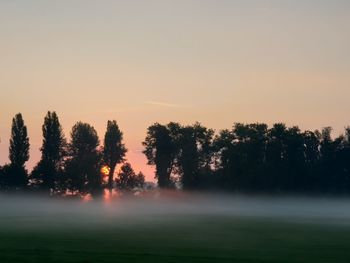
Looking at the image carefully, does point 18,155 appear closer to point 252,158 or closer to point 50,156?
point 50,156

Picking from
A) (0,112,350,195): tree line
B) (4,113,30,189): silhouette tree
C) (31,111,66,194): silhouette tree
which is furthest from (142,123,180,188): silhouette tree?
(4,113,30,189): silhouette tree

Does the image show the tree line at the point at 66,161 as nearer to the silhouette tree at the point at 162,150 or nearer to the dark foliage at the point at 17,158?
the dark foliage at the point at 17,158

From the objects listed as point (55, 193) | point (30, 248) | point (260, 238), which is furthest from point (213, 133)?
point (30, 248)

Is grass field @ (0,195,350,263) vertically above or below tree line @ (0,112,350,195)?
below

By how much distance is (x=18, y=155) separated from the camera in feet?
413

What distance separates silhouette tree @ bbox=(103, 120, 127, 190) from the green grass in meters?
99.3

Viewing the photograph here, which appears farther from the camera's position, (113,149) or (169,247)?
(113,149)

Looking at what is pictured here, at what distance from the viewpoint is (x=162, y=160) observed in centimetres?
14975

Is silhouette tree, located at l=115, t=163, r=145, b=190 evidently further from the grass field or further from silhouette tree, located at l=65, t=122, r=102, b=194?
the grass field

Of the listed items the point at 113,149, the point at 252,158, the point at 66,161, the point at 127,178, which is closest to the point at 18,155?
the point at 66,161

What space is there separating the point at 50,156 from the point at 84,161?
41.0 ft

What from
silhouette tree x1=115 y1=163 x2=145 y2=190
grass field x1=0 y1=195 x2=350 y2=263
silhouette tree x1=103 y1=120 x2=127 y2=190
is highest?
silhouette tree x1=103 y1=120 x2=127 y2=190

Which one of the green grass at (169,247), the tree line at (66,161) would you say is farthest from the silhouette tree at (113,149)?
the green grass at (169,247)

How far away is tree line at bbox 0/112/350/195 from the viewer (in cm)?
12769
